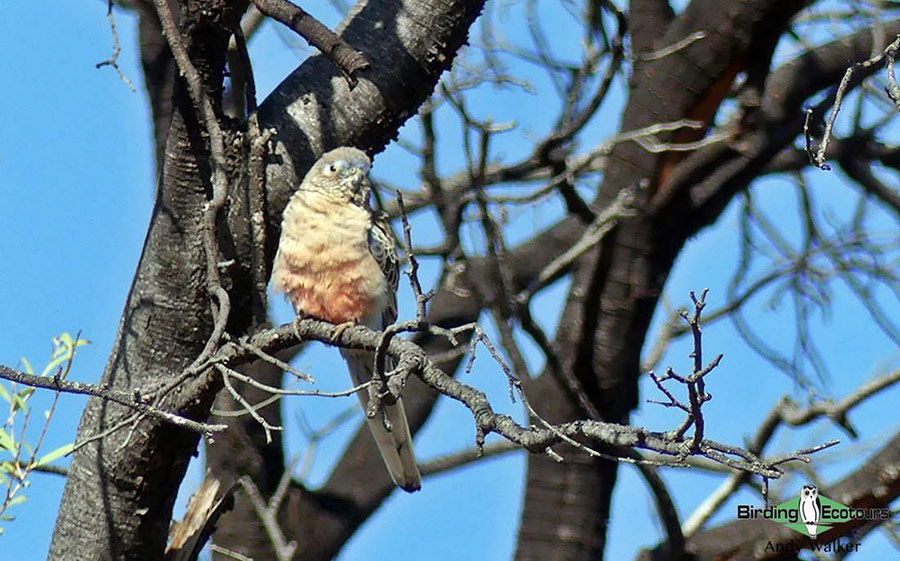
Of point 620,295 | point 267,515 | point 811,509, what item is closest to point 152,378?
point 267,515

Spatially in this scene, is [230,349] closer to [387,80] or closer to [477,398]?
[477,398]

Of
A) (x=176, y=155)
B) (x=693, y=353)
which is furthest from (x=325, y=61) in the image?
(x=693, y=353)

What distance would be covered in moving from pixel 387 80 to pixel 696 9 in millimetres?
2048

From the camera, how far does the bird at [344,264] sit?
146 inches

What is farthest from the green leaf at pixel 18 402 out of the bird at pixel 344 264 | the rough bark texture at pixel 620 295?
the rough bark texture at pixel 620 295

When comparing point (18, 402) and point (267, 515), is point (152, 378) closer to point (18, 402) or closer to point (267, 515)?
point (18, 402)

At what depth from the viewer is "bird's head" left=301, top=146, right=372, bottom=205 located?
3.42 meters

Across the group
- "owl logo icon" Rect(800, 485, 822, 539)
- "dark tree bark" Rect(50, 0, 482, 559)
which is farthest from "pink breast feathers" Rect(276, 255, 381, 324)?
"owl logo icon" Rect(800, 485, 822, 539)

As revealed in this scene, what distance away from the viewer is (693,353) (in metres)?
1.96

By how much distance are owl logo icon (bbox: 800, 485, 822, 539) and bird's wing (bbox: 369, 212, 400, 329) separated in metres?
1.78

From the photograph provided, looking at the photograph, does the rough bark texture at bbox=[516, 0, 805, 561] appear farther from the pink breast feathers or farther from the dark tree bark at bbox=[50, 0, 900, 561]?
the pink breast feathers

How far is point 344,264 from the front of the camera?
383 cm

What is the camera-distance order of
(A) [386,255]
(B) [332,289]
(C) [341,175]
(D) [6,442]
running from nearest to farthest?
(D) [6,442]
(C) [341,175]
(B) [332,289]
(A) [386,255]

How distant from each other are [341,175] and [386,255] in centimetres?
41
